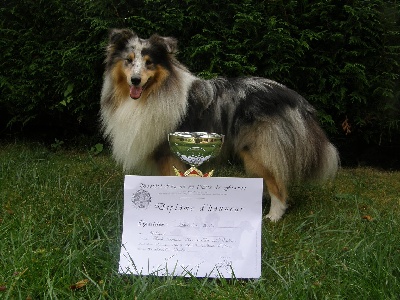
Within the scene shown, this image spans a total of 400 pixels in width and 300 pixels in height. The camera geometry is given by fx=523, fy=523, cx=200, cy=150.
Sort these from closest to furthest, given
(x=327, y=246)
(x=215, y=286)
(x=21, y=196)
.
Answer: (x=215, y=286) → (x=327, y=246) → (x=21, y=196)

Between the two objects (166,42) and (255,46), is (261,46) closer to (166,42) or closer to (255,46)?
(255,46)

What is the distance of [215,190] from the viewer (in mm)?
2877

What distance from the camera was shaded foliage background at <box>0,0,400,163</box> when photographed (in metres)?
5.21

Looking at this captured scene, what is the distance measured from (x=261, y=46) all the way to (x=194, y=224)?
2.88m

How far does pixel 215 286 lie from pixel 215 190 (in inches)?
20.9

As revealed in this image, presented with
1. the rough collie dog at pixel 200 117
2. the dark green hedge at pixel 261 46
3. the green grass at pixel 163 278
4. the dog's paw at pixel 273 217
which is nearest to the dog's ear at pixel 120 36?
the rough collie dog at pixel 200 117

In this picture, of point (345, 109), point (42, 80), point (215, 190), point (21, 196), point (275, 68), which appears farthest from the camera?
point (42, 80)

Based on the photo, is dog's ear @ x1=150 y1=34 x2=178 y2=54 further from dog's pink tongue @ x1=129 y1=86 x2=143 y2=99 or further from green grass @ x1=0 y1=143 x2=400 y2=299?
green grass @ x1=0 y1=143 x2=400 y2=299

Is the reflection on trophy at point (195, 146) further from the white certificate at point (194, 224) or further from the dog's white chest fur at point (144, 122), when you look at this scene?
the dog's white chest fur at point (144, 122)

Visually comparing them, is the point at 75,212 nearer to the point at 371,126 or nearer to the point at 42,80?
the point at 42,80

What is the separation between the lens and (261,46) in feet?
17.2

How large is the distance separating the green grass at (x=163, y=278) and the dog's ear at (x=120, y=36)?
3.77ft

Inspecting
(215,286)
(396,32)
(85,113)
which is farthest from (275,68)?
(215,286)

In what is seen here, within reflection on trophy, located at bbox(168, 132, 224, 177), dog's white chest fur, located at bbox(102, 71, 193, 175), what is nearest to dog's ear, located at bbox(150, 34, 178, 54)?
dog's white chest fur, located at bbox(102, 71, 193, 175)
